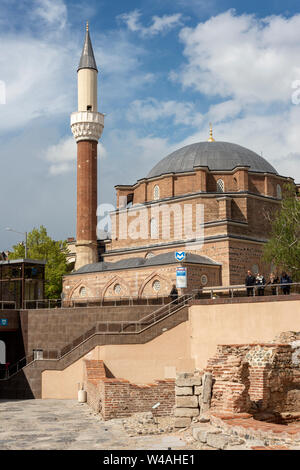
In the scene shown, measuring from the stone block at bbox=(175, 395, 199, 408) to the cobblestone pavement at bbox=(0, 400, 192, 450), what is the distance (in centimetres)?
114

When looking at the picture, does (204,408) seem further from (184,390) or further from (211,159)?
(211,159)

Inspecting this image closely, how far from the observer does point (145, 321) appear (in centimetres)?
2327

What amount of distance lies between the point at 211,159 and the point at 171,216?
16.4ft

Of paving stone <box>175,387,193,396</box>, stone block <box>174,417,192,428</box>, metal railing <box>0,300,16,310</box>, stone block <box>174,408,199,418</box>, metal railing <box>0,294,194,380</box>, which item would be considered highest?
metal railing <box>0,300,16,310</box>

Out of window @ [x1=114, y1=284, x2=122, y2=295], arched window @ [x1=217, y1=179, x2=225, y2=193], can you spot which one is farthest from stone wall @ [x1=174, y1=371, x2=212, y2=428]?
arched window @ [x1=217, y1=179, x2=225, y2=193]

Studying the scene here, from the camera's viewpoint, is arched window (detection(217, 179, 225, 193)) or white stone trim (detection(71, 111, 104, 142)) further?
white stone trim (detection(71, 111, 104, 142))

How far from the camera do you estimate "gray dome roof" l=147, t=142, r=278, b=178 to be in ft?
126

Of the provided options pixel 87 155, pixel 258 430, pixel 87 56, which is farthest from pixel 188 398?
pixel 87 56

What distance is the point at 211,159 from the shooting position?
38562 mm

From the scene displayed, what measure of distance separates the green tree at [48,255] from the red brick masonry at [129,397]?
22.5 metres

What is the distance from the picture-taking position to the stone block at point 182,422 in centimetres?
1320

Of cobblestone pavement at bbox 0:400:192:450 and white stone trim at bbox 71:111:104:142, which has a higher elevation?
white stone trim at bbox 71:111:104:142

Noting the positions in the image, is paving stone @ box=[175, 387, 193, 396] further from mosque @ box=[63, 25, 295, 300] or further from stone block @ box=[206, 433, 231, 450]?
mosque @ box=[63, 25, 295, 300]

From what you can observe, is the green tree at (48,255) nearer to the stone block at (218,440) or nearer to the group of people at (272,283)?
the group of people at (272,283)
